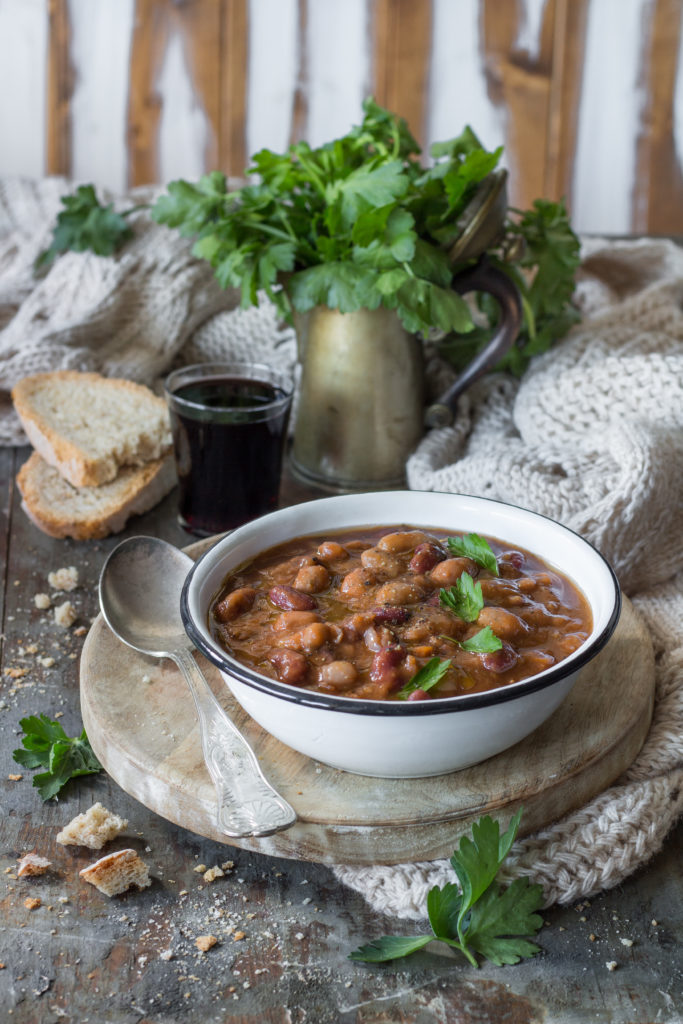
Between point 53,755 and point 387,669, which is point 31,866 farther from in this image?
point 387,669

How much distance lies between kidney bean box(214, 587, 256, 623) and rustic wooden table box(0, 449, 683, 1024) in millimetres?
293

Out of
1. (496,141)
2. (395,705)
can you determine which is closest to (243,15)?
(496,141)

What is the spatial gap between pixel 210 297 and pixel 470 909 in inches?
74.4

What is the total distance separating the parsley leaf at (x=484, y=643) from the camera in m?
1.36

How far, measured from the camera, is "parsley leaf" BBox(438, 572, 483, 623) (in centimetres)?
146

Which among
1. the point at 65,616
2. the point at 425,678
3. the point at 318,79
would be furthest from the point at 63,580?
the point at 318,79

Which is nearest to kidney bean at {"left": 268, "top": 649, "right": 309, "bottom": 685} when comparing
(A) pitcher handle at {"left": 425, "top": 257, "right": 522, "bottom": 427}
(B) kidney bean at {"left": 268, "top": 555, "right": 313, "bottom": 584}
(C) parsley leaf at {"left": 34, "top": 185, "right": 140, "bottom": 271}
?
(B) kidney bean at {"left": 268, "top": 555, "right": 313, "bottom": 584}

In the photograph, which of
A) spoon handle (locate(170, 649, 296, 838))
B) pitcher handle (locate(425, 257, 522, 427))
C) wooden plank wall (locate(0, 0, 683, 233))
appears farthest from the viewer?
wooden plank wall (locate(0, 0, 683, 233))

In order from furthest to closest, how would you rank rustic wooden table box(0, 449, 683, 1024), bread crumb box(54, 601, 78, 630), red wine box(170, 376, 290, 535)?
red wine box(170, 376, 290, 535), bread crumb box(54, 601, 78, 630), rustic wooden table box(0, 449, 683, 1024)

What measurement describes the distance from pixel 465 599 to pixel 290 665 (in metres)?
0.28

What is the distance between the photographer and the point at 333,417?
7.65 feet

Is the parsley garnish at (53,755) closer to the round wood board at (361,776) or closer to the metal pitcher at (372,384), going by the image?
the round wood board at (361,776)

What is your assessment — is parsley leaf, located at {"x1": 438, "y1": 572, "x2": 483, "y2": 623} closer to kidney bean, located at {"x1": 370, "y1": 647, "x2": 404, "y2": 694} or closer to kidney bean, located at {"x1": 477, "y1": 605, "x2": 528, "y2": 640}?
kidney bean, located at {"x1": 477, "y1": 605, "x2": 528, "y2": 640}

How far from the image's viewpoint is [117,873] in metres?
1.33
